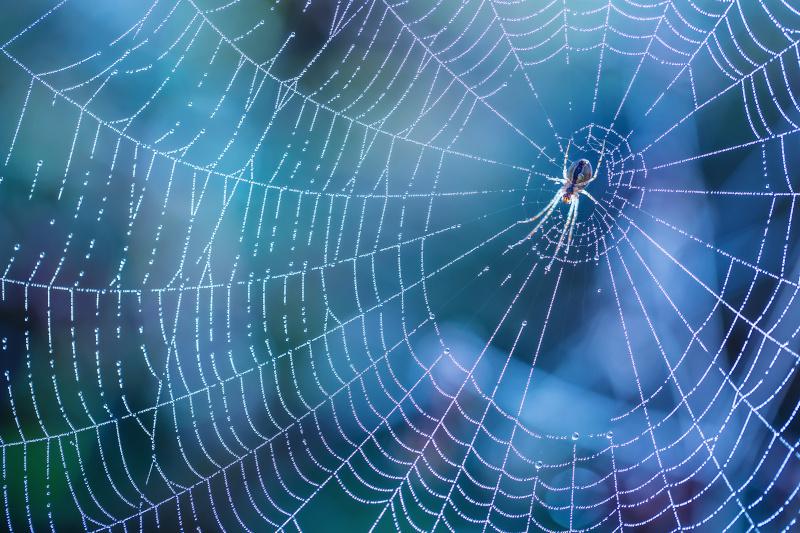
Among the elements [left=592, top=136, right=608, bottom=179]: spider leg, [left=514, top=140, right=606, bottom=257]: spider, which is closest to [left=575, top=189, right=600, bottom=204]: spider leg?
[left=514, top=140, right=606, bottom=257]: spider

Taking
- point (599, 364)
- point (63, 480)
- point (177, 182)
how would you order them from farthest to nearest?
point (599, 364) < point (177, 182) < point (63, 480)

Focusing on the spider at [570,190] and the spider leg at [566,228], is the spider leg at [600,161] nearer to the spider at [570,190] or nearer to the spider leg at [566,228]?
the spider at [570,190]

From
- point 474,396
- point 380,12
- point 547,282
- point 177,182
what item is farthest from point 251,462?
point 380,12

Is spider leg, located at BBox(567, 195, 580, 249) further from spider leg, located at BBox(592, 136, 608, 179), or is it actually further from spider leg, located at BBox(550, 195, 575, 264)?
spider leg, located at BBox(592, 136, 608, 179)

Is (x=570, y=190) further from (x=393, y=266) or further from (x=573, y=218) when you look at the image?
(x=393, y=266)

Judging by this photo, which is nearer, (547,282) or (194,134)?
(194,134)

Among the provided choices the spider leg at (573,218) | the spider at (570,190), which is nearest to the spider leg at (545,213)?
the spider at (570,190)

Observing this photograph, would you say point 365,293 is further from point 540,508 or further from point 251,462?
point 540,508
